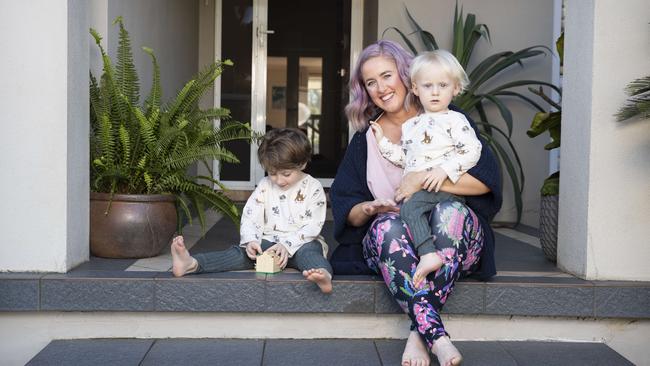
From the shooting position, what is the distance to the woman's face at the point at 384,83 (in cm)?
255

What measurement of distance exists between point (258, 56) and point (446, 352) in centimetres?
421

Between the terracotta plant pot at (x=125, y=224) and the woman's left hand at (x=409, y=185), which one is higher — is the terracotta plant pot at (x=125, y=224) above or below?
below

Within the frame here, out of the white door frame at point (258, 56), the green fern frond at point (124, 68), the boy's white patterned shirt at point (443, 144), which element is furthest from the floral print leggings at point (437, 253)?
the white door frame at point (258, 56)

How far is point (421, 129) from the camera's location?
240cm

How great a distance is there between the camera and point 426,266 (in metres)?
2.21

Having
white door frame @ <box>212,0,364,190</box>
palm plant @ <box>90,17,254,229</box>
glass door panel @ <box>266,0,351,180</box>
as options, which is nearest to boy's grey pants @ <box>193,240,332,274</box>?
palm plant @ <box>90,17,254,229</box>

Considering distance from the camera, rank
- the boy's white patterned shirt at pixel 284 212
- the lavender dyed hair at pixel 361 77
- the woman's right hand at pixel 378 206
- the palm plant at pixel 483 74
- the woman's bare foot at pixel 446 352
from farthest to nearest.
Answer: the palm plant at pixel 483 74, the boy's white patterned shirt at pixel 284 212, the lavender dyed hair at pixel 361 77, the woman's right hand at pixel 378 206, the woman's bare foot at pixel 446 352

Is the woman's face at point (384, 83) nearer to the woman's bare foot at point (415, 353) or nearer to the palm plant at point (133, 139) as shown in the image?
the palm plant at point (133, 139)

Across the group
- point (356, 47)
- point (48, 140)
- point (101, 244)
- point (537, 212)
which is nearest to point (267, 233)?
point (101, 244)

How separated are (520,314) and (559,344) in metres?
0.18

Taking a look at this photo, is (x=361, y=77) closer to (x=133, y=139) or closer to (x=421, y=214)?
(x=421, y=214)

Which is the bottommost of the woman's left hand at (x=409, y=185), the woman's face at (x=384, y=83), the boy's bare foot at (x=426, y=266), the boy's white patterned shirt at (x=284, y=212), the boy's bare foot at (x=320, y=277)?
the boy's bare foot at (x=320, y=277)

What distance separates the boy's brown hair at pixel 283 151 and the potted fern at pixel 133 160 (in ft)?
0.95

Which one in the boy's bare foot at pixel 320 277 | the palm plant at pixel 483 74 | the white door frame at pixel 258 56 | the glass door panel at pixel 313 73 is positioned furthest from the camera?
the glass door panel at pixel 313 73
